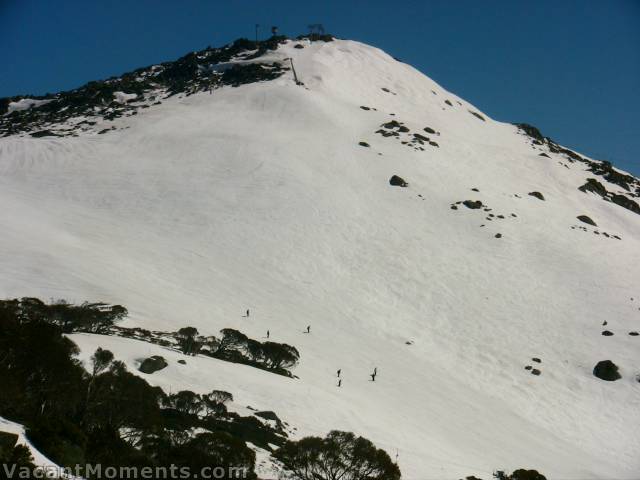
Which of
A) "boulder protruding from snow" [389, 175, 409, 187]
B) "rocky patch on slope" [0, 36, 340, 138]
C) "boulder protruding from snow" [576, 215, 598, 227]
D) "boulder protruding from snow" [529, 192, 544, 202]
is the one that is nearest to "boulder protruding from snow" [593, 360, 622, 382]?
"boulder protruding from snow" [576, 215, 598, 227]

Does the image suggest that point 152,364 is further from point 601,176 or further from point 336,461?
point 601,176

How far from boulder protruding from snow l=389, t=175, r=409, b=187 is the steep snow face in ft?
3.23

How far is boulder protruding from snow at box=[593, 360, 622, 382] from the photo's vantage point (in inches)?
1746

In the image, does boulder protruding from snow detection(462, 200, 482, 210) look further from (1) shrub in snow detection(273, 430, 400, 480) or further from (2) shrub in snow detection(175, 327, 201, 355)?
(1) shrub in snow detection(273, 430, 400, 480)

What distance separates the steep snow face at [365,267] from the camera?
3456 centimetres

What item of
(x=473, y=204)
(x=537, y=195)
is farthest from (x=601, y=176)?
(x=473, y=204)

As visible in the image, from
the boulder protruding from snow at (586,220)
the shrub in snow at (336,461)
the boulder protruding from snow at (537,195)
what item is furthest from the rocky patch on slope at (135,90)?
the shrub in snow at (336,461)

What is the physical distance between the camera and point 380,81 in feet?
399

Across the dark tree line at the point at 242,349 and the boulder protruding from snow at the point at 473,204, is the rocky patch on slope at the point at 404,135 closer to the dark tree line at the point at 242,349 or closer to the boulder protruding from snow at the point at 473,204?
the boulder protruding from snow at the point at 473,204

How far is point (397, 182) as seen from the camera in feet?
243

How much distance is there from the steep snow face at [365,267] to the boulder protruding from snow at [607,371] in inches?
21.9

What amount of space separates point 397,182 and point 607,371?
36891 millimetres

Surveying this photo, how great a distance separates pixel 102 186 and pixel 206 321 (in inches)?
1368

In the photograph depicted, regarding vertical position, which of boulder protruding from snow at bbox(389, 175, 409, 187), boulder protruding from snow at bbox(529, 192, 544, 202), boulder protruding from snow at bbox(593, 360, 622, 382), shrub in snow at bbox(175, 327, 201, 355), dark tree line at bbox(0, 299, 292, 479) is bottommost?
dark tree line at bbox(0, 299, 292, 479)
